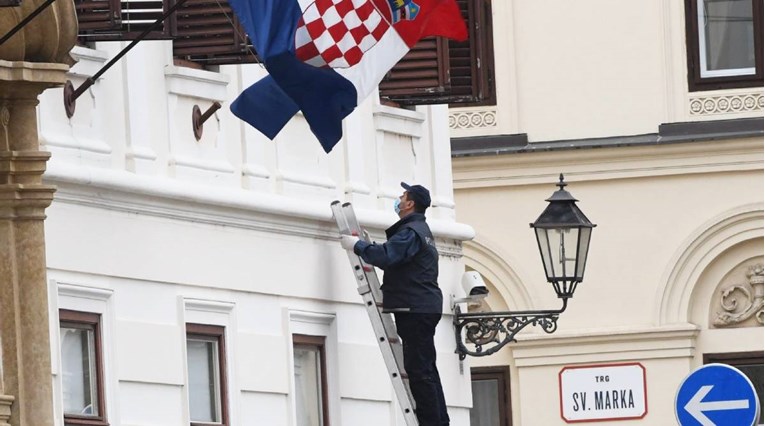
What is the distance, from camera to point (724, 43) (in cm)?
3272

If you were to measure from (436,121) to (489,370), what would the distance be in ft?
28.2

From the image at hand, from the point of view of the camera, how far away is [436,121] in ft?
80.1

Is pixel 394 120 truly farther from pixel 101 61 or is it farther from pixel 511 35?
pixel 511 35

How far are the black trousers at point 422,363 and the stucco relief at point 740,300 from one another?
10952 millimetres

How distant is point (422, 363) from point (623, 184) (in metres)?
11.5

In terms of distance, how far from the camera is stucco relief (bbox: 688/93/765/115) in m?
32.2

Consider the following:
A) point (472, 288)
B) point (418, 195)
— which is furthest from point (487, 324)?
point (418, 195)

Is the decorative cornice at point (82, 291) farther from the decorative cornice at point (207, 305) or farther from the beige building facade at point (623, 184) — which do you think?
the beige building facade at point (623, 184)

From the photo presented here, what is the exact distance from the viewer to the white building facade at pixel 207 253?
1866cm

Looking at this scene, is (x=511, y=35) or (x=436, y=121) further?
(x=511, y=35)

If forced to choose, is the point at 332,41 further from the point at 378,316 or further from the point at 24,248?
the point at 378,316

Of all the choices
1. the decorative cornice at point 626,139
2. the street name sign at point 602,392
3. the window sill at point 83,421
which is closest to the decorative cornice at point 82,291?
the window sill at point 83,421

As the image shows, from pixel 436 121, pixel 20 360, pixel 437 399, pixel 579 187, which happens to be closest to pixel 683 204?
pixel 579 187

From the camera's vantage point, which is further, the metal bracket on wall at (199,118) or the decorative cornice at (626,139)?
the decorative cornice at (626,139)
